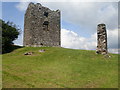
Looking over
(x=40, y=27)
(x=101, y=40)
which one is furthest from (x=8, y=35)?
(x=101, y=40)

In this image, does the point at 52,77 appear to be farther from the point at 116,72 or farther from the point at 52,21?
the point at 52,21

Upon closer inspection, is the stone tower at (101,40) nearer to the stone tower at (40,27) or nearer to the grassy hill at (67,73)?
the grassy hill at (67,73)

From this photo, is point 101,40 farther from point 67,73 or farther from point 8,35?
point 8,35

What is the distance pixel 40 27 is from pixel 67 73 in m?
30.3

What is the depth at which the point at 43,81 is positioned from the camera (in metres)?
19.4

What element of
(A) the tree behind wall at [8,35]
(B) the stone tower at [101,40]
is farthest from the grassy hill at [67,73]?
(A) the tree behind wall at [8,35]

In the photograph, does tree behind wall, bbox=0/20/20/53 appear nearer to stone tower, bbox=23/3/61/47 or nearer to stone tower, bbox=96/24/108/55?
stone tower, bbox=23/3/61/47

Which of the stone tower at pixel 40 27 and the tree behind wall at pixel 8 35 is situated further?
the stone tower at pixel 40 27

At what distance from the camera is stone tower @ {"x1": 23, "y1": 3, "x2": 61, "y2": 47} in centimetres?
5044

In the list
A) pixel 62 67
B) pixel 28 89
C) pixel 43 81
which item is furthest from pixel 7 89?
pixel 62 67

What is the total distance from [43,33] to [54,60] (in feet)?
71.9

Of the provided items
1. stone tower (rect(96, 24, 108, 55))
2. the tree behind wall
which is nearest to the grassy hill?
stone tower (rect(96, 24, 108, 55))

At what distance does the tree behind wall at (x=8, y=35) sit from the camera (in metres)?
43.8

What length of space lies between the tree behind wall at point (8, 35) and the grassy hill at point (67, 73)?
14750 millimetres
